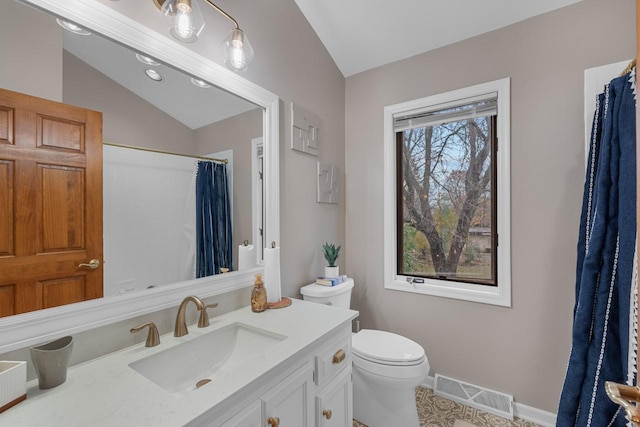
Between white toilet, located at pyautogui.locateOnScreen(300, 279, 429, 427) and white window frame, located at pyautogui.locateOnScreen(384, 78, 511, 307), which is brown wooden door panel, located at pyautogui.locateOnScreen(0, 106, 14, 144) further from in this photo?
white window frame, located at pyautogui.locateOnScreen(384, 78, 511, 307)

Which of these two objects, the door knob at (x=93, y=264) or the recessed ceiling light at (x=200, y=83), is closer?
the door knob at (x=93, y=264)

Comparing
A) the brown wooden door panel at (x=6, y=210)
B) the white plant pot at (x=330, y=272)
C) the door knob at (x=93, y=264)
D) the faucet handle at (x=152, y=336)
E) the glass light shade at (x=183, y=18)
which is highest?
the glass light shade at (x=183, y=18)

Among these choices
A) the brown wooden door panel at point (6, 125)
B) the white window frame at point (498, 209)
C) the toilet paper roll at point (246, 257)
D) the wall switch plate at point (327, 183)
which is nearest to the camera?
the brown wooden door panel at point (6, 125)

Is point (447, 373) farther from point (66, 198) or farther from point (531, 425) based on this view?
point (66, 198)

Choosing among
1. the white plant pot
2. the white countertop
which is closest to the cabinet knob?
the white countertop

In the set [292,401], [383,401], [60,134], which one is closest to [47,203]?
[60,134]

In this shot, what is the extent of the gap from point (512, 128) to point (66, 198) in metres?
2.20

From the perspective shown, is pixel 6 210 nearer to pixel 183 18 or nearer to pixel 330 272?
pixel 183 18

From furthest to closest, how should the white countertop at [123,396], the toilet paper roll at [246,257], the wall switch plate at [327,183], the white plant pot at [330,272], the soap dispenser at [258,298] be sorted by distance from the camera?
the wall switch plate at [327,183] < the white plant pot at [330,272] < the toilet paper roll at [246,257] < the soap dispenser at [258,298] < the white countertop at [123,396]

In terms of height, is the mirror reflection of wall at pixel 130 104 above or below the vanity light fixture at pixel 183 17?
below

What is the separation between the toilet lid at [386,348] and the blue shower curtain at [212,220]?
36.2 inches

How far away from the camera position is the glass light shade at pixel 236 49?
4.12 ft

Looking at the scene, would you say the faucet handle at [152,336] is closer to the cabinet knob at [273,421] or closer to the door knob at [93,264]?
the door knob at [93,264]

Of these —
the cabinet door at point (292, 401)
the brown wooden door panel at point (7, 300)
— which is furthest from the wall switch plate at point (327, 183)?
the brown wooden door panel at point (7, 300)
